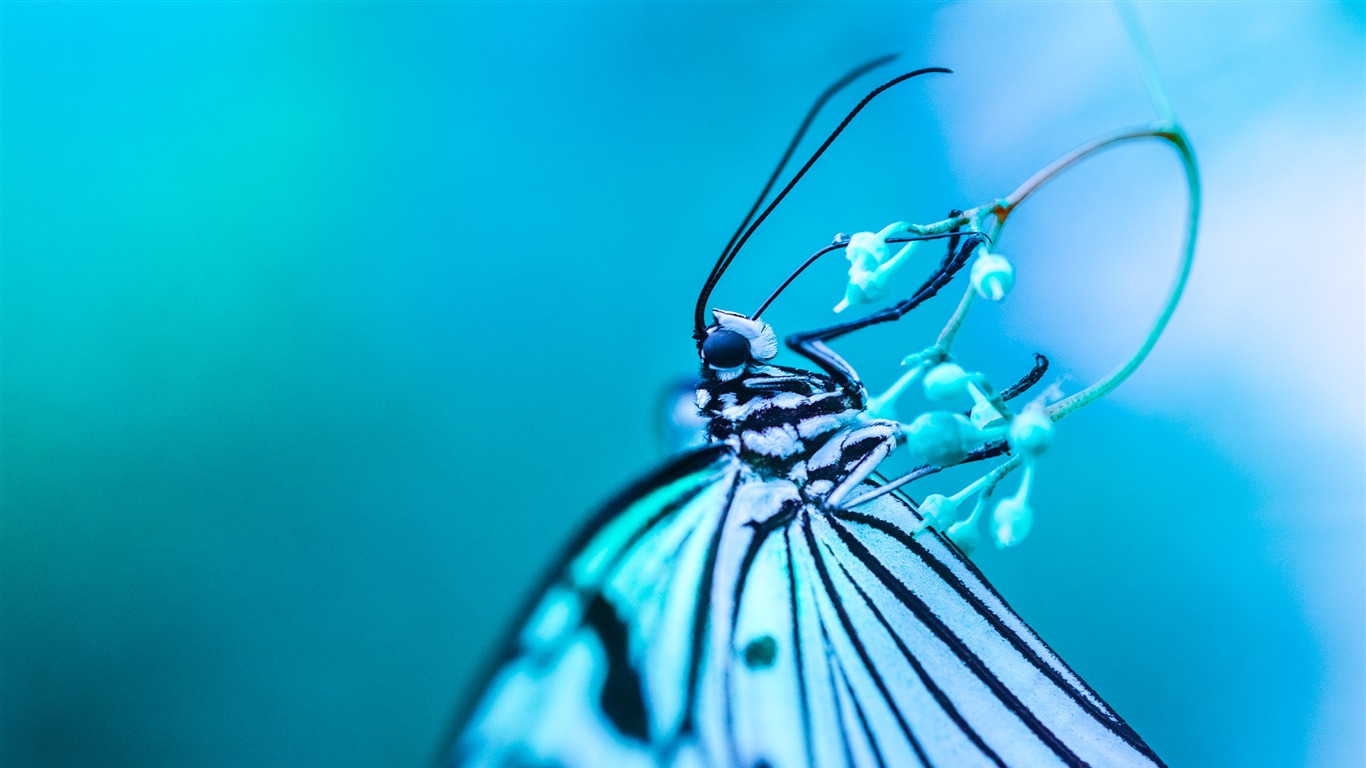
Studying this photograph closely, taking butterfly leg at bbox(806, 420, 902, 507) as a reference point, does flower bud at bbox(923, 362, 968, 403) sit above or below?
below

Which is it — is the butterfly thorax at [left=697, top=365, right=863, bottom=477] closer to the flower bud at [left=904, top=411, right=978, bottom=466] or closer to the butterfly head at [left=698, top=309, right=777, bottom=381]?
the butterfly head at [left=698, top=309, right=777, bottom=381]

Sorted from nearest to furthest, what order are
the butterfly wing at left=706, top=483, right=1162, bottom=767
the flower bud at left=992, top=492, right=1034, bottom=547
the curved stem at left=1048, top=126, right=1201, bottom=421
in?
1. the curved stem at left=1048, top=126, right=1201, bottom=421
2. the flower bud at left=992, top=492, right=1034, bottom=547
3. the butterfly wing at left=706, top=483, right=1162, bottom=767

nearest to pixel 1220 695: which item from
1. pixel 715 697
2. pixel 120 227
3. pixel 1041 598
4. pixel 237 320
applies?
pixel 1041 598

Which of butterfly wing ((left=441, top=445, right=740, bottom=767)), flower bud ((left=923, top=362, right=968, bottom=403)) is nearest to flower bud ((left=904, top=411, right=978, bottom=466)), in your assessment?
flower bud ((left=923, top=362, right=968, bottom=403))

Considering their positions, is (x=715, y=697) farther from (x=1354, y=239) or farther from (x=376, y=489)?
(x=1354, y=239)

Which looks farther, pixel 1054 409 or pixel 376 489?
pixel 376 489

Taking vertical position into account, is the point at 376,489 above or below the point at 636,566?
above

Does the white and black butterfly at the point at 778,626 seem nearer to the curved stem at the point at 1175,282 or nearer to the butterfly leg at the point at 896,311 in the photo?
the butterfly leg at the point at 896,311
